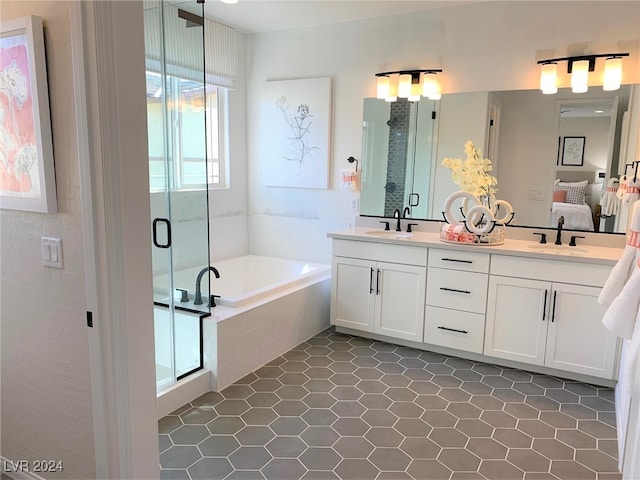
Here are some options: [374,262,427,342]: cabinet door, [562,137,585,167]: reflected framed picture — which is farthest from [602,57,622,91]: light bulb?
[374,262,427,342]: cabinet door

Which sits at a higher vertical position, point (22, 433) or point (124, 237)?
point (124, 237)

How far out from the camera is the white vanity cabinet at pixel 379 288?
3600 millimetres

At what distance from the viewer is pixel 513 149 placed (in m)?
3.62

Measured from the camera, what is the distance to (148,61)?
2.74m

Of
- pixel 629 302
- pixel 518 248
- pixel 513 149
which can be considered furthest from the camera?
pixel 513 149

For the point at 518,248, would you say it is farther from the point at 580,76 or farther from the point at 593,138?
the point at 580,76

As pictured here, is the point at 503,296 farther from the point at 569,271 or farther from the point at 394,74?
the point at 394,74

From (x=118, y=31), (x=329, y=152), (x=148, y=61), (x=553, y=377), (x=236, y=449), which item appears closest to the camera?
(x=118, y=31)

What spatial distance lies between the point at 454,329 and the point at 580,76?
1983 millimetres

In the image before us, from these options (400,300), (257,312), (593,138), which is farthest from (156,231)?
(593,138)

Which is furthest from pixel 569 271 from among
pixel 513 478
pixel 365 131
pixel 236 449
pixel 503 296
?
pixel 236 449

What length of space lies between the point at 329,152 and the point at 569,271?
2.25 m

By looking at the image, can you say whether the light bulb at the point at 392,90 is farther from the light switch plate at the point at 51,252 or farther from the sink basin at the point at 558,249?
the light switch plate at the point at 51,252

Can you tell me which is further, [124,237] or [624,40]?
[624,40]
